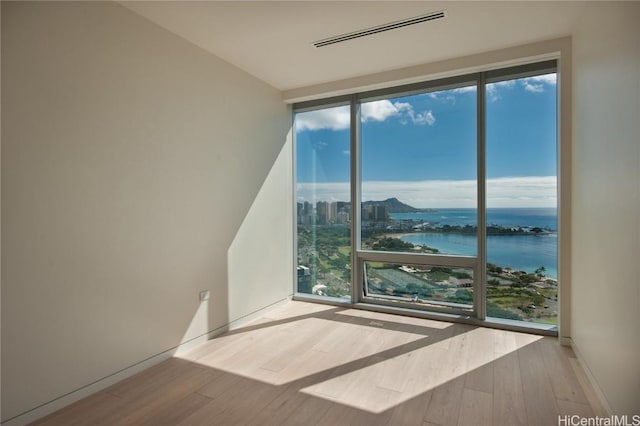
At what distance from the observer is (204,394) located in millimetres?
2439

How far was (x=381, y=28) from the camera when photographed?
2996 millimetres

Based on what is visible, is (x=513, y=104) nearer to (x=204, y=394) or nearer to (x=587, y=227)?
(x=587, y=227)

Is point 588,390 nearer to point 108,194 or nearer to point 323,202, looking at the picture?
point 323,202

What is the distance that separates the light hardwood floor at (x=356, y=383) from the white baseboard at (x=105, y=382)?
0.05 meters

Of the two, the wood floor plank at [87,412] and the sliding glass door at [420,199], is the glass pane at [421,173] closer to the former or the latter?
the sliding glass door at [420,199]

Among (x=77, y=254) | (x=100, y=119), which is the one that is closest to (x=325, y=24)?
(x=100, y=119)

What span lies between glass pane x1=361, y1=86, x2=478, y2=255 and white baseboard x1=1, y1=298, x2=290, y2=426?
2.27 meters

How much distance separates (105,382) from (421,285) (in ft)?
10.9

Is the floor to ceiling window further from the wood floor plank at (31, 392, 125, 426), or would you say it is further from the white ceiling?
the wood floor plank at (31, 392, 125, 426)

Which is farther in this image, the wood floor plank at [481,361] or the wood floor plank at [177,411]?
the wood floor plank at [481,361]

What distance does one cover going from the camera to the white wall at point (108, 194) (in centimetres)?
206

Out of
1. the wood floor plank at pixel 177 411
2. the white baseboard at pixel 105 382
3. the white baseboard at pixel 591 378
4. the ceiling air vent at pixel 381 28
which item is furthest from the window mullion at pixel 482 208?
the wood floor plank at pixel 177 411

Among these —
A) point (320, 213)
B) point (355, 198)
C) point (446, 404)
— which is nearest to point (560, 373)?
point (446, 404)

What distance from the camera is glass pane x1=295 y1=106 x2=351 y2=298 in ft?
15.1
